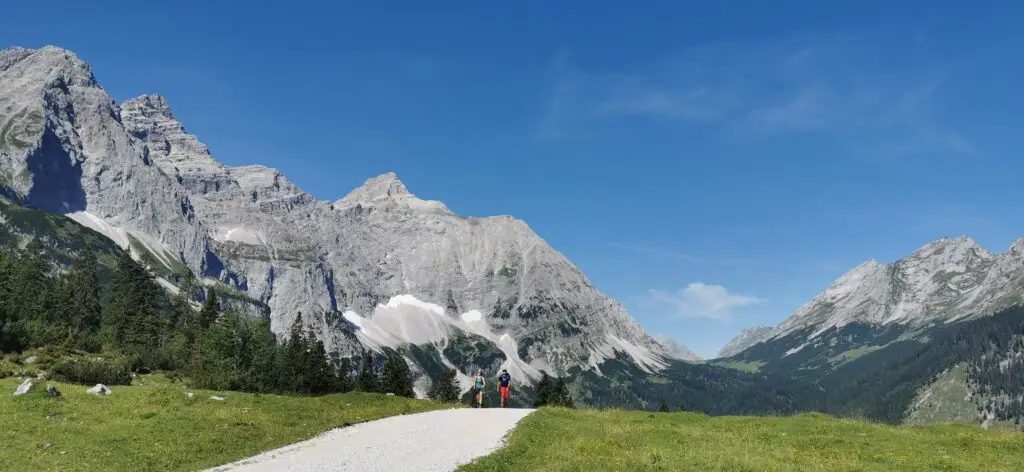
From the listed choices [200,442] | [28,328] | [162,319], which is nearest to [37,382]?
[200,442]

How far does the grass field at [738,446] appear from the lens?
87.4ft

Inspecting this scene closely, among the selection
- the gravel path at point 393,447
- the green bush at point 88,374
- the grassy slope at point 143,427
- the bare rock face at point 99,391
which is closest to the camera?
the gravel path at point 393,447

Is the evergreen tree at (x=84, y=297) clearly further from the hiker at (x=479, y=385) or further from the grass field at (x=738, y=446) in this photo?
the grass field at (x=738, y=446)

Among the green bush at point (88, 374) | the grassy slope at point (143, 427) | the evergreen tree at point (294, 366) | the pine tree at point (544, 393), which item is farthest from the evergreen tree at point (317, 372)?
the grassy slope at point (143, 427)

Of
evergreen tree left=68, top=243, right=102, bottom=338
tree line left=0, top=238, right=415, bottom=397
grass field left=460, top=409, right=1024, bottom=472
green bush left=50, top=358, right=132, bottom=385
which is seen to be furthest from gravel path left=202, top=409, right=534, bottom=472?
evergreen tree left=68, top=243, right=102, bottom=338

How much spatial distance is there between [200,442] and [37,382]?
13.1 m

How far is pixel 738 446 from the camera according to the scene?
32.4m

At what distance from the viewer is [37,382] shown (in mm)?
35688

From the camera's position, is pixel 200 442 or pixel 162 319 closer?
pixel 200 442

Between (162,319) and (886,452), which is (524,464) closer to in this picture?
(886,452)

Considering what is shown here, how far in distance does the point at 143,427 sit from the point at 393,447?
12829mm

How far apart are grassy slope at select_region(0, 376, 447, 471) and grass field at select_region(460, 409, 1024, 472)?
12127mm

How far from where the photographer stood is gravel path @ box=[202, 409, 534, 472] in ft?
84.1

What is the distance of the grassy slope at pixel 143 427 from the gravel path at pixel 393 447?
1535 mm
